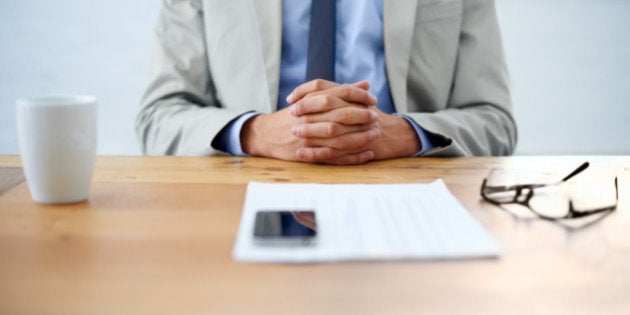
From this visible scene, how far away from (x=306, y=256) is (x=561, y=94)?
7.04ft

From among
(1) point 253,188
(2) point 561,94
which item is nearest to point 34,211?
(1) point 253,188

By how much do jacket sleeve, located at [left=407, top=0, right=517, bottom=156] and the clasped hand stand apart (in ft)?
0.67

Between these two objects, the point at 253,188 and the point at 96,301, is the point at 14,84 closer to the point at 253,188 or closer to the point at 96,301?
the point at 253,188

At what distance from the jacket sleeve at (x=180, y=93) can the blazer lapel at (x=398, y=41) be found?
1.29 ft

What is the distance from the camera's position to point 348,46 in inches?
54.9

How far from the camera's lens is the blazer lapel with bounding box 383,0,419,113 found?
1331 millimetres

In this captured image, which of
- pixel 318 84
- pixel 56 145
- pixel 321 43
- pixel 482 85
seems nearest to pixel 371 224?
pixel 56 145

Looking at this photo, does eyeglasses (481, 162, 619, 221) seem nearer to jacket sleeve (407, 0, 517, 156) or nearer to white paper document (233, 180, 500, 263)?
white paper document (233, 180, 500, 263)

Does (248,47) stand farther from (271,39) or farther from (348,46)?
(348,46)

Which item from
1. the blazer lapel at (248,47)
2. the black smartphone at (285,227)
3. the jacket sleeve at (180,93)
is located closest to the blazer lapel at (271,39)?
the blazer lapel at (248,47)

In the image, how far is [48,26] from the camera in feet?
7.32

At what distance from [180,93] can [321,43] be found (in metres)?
0.33

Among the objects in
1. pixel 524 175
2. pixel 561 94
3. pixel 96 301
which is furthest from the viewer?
pixel 561 94

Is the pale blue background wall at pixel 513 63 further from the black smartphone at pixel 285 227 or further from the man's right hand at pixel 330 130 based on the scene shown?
the black smartphone at pixel 285 227
